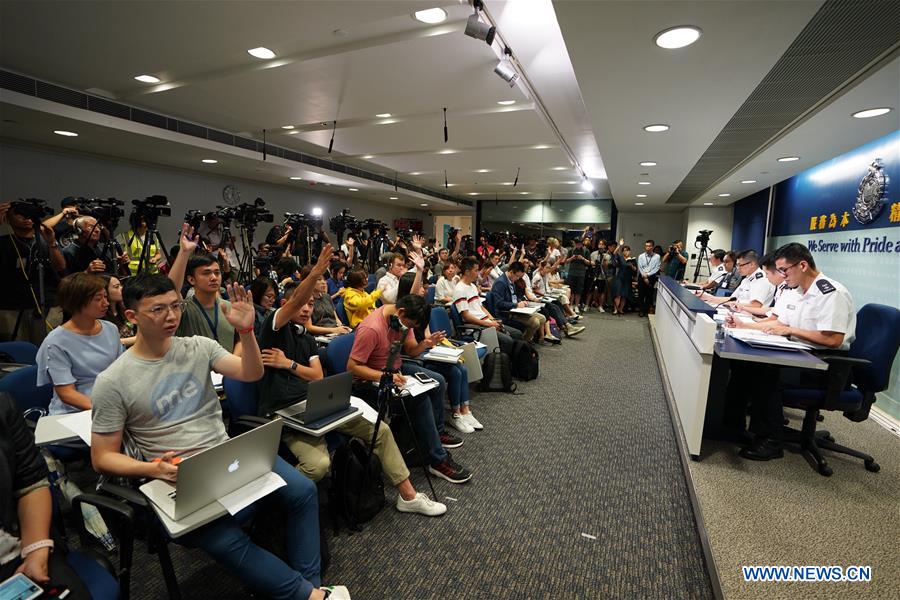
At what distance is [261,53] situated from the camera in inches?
129

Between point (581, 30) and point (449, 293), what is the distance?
3.15 meters

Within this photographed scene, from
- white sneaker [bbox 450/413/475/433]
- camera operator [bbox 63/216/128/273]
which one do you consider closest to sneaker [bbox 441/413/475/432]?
white sneaker [bbox 450/413/475/433]

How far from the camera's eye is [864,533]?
2016 mm

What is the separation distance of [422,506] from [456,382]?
3.89 ft

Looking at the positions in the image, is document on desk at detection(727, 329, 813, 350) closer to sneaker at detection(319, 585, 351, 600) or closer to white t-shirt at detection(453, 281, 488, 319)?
white t-shirt at detection(453, 281, 488, 319)

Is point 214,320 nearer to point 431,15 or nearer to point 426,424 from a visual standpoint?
point 426,424

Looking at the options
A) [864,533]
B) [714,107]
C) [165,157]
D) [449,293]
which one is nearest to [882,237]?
[714,107]

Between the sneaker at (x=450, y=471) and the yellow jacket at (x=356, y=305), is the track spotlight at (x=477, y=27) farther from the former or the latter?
the sneaker at (x=450, y=471)

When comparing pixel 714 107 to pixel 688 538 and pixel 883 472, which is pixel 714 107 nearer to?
pixel 883 472

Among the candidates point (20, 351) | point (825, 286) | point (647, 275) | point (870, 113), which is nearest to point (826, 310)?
point (825, 286)

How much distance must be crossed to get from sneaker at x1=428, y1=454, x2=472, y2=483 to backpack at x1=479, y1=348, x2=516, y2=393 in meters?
1.55

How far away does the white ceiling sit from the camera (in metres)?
2.36

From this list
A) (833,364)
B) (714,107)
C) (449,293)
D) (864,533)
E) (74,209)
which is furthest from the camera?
(449,293)

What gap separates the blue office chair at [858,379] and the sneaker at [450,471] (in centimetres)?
206
